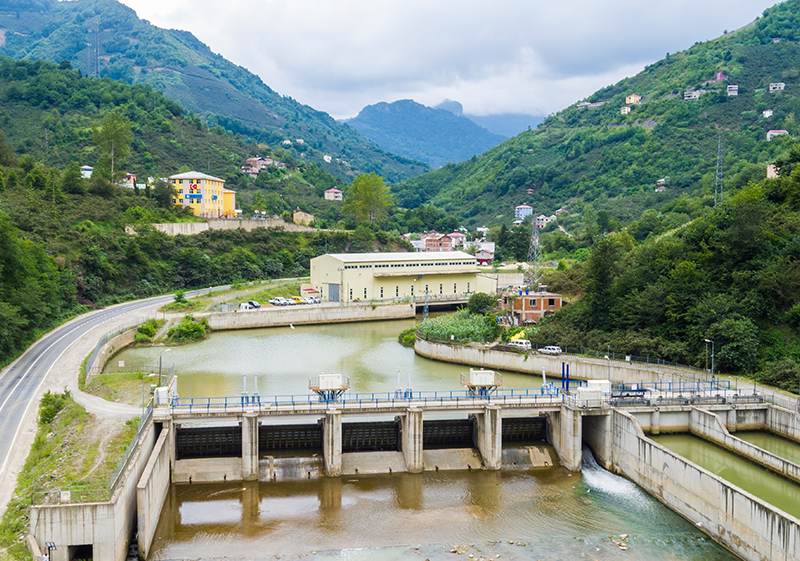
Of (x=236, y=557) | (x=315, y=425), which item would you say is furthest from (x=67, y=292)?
(x=236, y=557)

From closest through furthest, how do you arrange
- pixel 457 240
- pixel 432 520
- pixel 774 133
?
pixel 432 520 < pixel 774 133 < pixel 457 240

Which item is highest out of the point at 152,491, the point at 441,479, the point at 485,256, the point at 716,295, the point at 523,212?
the point at 523,212

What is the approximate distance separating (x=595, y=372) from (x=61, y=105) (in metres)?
108

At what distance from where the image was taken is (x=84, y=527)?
20438 mm

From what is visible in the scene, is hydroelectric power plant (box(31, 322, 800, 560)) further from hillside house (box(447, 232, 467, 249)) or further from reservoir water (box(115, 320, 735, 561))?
hillside house (box(447, 232, 467, 249))

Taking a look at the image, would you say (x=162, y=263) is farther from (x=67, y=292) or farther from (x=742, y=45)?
(x=742, y=45)

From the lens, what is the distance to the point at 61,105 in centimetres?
11275

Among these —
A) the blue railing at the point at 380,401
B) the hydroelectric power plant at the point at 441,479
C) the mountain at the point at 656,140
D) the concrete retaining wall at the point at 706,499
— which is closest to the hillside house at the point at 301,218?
the mountain at the point at 656,140

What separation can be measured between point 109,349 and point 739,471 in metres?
41.1

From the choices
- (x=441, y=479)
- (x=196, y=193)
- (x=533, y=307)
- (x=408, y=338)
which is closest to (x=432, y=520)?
(x=441, y=479)

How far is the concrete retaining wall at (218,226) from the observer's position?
82.8 metres

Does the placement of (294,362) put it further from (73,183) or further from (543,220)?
(543,220)

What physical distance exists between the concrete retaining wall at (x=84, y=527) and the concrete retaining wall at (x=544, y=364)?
3061 centimetres

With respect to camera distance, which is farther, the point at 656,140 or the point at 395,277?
the point at 656,140
